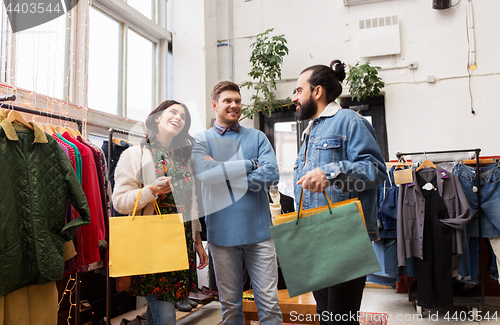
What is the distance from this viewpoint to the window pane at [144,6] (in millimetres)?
3838

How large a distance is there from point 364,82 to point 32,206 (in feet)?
10.8

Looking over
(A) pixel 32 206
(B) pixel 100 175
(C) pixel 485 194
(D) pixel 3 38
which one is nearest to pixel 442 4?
(C) pixel 485 194

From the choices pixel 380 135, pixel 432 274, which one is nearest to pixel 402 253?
pixel 432 274

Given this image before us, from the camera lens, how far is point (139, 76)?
3.80m

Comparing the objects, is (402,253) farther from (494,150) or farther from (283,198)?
(494,150)

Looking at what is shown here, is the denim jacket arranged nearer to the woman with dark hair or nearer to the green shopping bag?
the green shopping bag

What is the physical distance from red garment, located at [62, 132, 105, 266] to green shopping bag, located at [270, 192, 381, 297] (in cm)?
113

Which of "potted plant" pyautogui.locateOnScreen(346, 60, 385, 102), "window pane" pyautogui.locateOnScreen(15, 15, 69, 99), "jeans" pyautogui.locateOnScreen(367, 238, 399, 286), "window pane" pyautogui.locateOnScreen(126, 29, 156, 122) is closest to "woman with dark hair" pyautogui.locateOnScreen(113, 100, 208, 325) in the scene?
"window pane" pyautogui.locateOnScreen(15, 15, 69, 99)

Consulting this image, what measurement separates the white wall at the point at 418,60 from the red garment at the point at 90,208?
226cm

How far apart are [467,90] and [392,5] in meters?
1.26

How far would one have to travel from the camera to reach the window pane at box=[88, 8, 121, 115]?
316 centimetres

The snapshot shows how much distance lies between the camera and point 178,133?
1.78 meters

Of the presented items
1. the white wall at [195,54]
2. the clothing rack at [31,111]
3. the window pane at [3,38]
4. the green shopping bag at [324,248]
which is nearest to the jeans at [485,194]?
the green shopping bag at [324,248]

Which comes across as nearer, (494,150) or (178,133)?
(178,133)
